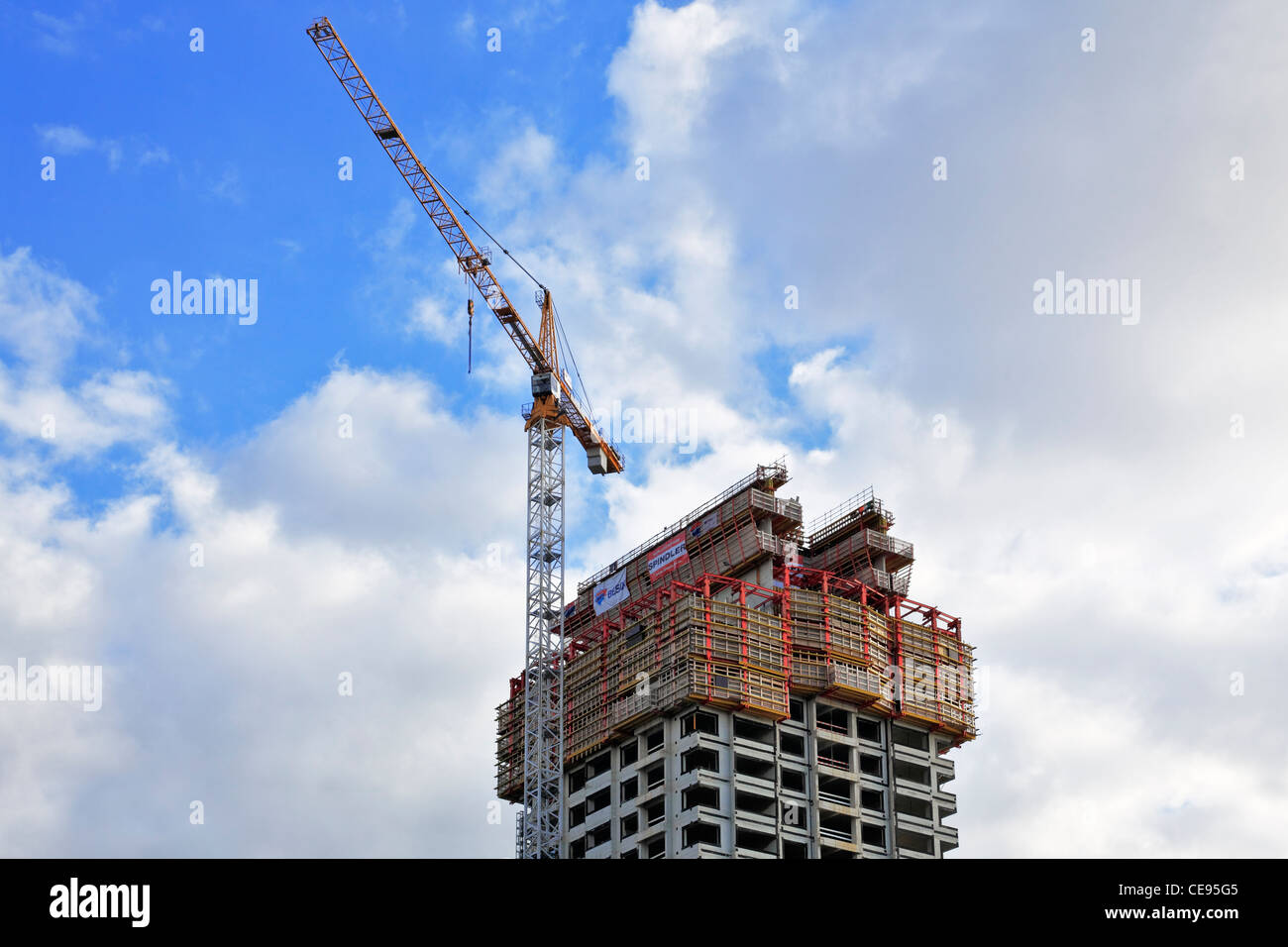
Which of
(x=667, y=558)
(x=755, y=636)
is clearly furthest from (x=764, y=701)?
(x=667, y=558)

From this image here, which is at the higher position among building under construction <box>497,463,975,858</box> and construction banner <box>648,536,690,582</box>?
construction banner <box>648,536,690,582</box>

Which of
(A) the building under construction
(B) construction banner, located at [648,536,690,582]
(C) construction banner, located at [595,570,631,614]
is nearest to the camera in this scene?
(A) the building under construction

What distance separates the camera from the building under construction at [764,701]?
16175cm

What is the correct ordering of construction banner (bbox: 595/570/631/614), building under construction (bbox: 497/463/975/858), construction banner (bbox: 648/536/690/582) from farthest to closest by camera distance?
construction banner (bbox: 595/570/631/614) → construction banner (bbox: 648/536/690/582) → building under construction (bbox: 497/463/975/858)

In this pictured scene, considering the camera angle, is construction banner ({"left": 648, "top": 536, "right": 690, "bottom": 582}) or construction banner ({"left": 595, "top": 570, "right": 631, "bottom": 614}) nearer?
construction banner ({"left": 648, "top": 536, "right": 690, "bottom": 582})

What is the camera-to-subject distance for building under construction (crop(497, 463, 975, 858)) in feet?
531

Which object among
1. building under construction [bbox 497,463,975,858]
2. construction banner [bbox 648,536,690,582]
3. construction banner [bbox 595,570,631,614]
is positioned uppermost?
construction banner [bbox 648,536,690,582]

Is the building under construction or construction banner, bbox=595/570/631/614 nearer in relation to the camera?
the building under construction

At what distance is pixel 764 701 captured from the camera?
16375 cm

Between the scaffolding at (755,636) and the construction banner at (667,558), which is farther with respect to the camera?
the construction banner at (667,558)

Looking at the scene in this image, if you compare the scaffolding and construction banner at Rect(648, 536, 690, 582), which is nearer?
the scaffolding

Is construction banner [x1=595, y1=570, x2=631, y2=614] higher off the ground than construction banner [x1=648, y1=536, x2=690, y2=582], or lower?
lower
